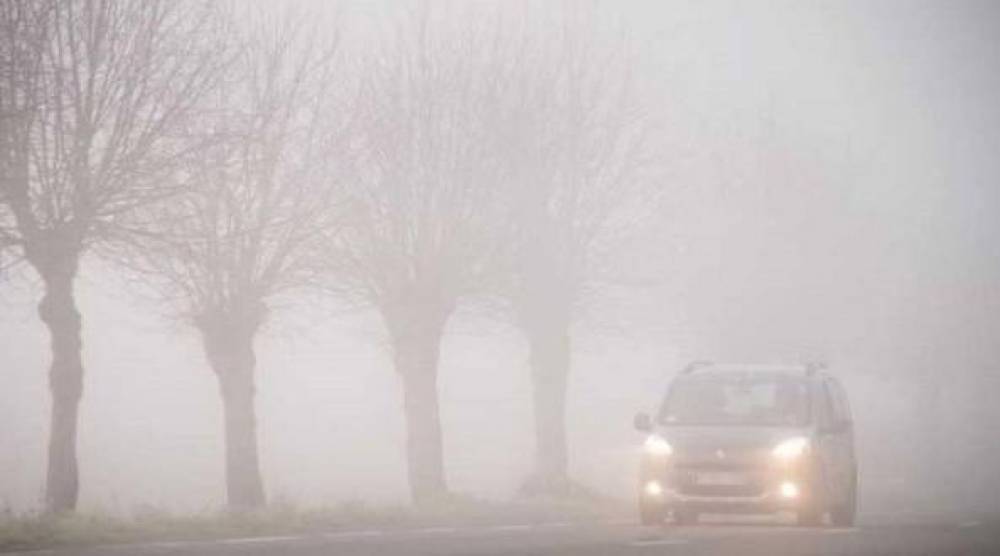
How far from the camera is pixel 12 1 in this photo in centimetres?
2753

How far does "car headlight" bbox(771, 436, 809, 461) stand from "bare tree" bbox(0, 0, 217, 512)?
10.2 metres

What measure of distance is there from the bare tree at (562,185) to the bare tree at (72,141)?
11.4m

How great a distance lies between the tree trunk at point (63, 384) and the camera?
27406 millimetres

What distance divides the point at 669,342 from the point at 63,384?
36.5m

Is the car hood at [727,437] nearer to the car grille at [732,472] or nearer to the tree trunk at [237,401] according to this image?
the car grille at [732,472]

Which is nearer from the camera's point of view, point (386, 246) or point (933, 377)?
point (386, 246)

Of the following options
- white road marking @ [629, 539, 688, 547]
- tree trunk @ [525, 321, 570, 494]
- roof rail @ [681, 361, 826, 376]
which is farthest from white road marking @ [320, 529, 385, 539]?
tree trunk @ [525, 321, 570, 494]

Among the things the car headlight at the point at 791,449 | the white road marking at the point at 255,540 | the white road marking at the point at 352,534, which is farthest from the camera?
the car headlight at the point at 791,449

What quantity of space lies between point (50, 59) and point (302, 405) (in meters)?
48.1

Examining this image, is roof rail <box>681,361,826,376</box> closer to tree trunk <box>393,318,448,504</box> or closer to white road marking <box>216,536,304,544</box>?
white road marking <box>216,536,304,544</box>

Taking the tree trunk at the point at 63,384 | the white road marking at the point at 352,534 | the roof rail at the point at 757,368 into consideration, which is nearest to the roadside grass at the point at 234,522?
the white road marking at the point at 352,534

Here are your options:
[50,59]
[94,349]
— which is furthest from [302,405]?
[50,59]

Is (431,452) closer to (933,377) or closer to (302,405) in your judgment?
(302,405)

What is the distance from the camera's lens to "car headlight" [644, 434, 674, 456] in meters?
25.7
